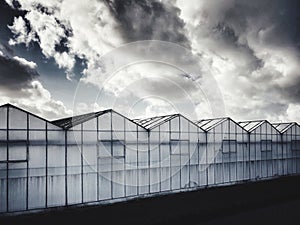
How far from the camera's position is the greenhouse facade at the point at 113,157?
65.5 feet

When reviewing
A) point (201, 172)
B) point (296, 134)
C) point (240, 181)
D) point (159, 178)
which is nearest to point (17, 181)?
point (159, 178)

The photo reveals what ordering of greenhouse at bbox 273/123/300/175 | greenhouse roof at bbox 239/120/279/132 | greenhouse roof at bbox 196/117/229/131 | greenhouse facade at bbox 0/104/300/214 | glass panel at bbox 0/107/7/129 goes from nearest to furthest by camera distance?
glass panel at bbox 0/107/7/129, greenhouse facade at bbox 0/104/300/214, greenhouse roof at bbox 196/117/229/131, greenhouse roof at bbox 239/120/279/132, greenhouse at bbox 273/123/300/175

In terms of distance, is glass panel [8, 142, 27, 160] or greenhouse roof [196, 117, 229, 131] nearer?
glass panel [8, 142, 27, 160]

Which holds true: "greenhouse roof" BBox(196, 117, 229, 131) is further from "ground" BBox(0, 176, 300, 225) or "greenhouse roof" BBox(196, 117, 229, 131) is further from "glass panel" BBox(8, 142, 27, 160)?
"glass panel" BBox(8, 142, 27, 160)

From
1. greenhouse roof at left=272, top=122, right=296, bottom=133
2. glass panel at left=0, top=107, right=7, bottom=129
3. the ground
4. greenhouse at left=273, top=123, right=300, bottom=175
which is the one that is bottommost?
the ground

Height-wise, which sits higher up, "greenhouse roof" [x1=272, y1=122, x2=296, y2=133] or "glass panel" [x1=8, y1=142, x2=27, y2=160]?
"greenhouse roof" [x1=272, y1=122, x2=296, y2=133]

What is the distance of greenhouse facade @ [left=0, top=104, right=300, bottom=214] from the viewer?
20.0 metres

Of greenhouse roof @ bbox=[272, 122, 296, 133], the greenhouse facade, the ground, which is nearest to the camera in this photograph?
the ground

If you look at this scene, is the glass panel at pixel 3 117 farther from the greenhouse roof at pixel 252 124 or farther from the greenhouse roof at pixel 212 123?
the greenhouse roof at pixel 252 124

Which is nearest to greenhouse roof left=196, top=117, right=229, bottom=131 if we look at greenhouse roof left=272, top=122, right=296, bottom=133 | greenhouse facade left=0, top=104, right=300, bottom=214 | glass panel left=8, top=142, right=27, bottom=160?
greenhouse facade left=0, top=104, right=300, bottom=214

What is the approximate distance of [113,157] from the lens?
23.9 metres

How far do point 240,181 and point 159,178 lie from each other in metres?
10.4

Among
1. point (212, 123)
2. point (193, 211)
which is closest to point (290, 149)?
point (212, 123)

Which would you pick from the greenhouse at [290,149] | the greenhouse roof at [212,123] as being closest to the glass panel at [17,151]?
the greenhouse roof at [212,123]
